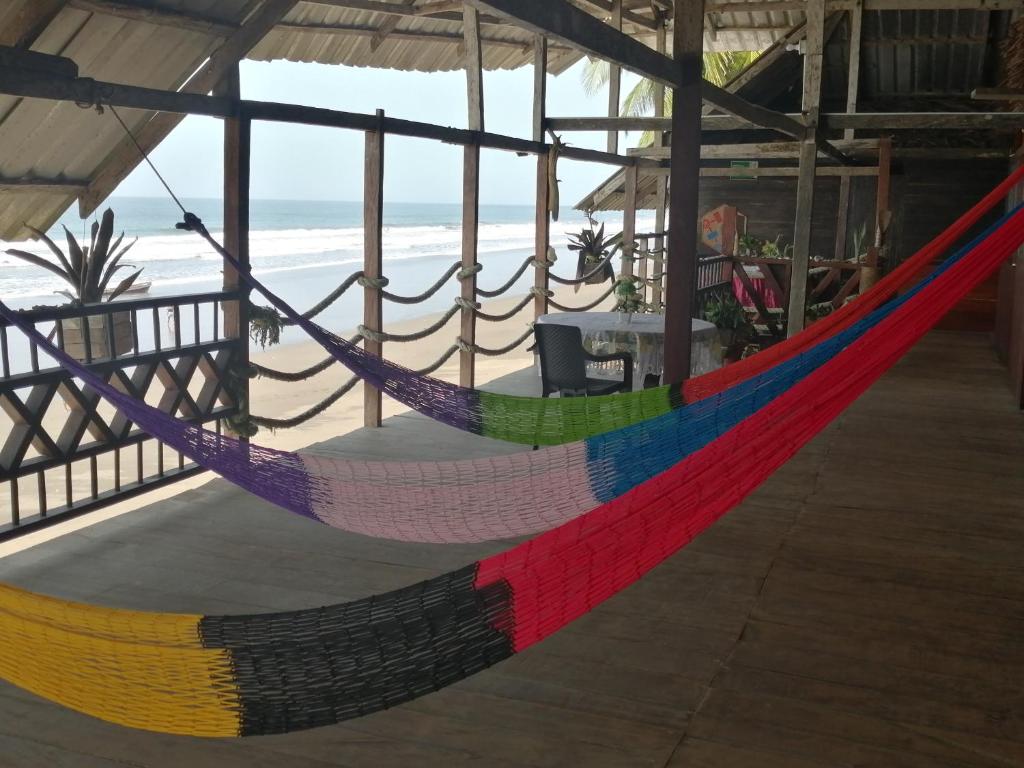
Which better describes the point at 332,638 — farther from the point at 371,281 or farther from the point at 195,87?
the point at 371,281

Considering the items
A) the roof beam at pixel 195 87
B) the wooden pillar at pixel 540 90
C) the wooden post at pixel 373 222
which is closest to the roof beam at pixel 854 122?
the wooden pillar at pixel 540 90

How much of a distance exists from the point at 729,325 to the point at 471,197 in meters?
1.94

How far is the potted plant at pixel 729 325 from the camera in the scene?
227 inches

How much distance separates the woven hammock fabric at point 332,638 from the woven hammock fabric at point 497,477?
747 mm

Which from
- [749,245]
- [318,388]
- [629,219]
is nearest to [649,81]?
[749,245]

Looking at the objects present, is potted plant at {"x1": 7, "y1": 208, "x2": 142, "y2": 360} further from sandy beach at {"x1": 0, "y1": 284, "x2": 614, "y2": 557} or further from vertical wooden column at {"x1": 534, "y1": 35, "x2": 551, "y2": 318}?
vertical wooden column at {"x1": 534, "y1": 35, "x2": 551, "y2": 318}

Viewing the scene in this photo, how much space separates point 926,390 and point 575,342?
2.34 metres

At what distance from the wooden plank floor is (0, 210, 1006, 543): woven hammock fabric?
24cm

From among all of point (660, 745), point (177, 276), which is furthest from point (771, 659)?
point (177, 276)

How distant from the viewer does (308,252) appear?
66.6 ft

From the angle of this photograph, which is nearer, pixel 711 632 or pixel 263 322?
pixel 711 632

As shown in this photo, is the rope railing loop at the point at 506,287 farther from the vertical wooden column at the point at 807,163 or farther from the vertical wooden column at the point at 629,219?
the vertical wooden column at the point at 807,163

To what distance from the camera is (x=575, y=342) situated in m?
3.70

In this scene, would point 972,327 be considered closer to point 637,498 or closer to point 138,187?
point 637,498
